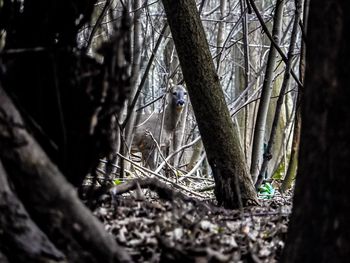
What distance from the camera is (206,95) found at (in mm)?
3256

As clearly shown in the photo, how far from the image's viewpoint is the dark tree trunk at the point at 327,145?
1490 mm

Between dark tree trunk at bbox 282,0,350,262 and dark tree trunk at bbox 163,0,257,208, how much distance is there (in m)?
1.68

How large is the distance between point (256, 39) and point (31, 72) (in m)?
12.7

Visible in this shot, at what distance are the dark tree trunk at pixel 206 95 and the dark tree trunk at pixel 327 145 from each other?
1.68 meters

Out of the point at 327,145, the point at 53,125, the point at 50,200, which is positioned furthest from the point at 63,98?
the point at 327,145

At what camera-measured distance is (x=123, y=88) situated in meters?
1.76

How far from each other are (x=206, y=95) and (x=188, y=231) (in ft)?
4.20

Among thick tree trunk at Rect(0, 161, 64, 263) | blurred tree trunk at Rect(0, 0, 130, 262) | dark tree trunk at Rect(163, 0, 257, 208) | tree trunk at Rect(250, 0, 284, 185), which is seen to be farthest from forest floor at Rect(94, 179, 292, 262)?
tree trunk at Rect(250, 0, 284, 185)

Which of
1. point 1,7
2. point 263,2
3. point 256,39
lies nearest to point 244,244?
point 1,7

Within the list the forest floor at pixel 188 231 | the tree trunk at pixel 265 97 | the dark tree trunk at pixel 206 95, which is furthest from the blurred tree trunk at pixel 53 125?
the tree trunk at pixel 265 97

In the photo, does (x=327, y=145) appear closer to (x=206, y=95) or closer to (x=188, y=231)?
(x=188, y=231)

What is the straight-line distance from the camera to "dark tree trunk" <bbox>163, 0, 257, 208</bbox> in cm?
326

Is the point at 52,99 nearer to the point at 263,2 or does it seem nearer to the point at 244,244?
the point at 244,244

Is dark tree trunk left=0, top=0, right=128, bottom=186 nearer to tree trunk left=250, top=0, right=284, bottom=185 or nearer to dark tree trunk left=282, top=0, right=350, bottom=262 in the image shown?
dark tree trunk left=282, top=0, right=350, bottom=262
